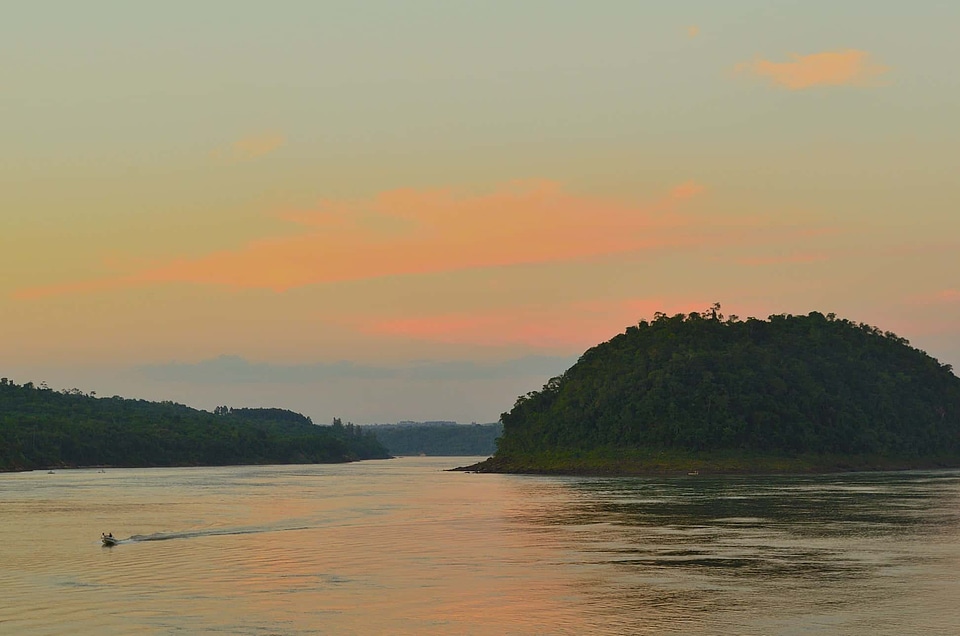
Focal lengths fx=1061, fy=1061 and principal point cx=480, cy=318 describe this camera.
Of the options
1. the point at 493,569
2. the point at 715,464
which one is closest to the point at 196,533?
the point at 493,569

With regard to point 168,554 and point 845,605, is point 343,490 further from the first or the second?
point 845,605

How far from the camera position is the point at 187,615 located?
1587 inches

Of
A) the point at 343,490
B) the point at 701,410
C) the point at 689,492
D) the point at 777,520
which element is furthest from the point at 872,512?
the point at 701,410

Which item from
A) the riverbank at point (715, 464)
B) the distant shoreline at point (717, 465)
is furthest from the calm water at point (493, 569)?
the riverbank at point (715, 464)

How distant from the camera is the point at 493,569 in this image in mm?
53156

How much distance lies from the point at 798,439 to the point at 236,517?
13026 centimetres

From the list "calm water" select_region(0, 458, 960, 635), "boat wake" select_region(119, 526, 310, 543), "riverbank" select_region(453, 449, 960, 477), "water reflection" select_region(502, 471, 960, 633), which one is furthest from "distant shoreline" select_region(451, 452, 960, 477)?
"boat wake" select_region(119, 526, 310, 543)

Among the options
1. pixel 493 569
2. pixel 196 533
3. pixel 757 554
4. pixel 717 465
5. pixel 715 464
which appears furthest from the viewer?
pixel 715 464

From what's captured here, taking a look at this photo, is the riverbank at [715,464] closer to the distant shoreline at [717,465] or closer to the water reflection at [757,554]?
the distant shoreline at [717,465]

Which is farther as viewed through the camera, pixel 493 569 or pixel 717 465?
pixel 717 465

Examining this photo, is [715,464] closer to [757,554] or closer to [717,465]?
[717,465]

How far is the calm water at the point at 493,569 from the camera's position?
38.5 metres

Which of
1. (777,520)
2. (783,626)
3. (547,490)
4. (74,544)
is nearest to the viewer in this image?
(783,626)

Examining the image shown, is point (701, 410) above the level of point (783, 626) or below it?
above
